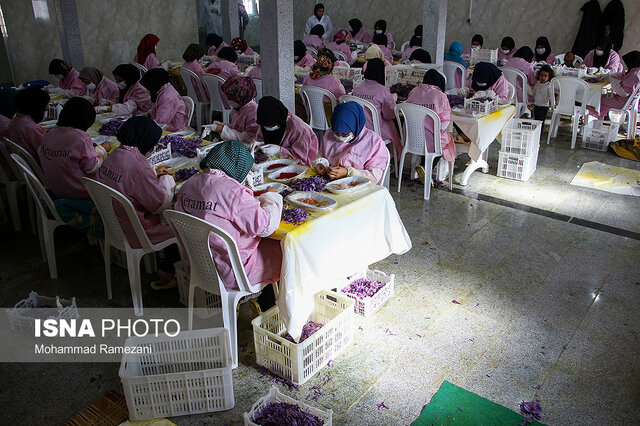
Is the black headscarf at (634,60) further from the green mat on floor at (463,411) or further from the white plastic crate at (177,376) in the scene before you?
the white plastic crate at (177,376)

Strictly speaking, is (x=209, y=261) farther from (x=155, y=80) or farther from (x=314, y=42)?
(x=314, y=42)

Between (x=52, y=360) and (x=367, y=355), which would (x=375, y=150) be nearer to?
(x=367, y=355)

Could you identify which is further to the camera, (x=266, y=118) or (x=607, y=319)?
(x=266, y=118)

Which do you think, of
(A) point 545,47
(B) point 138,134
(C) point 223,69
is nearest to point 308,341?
(B) point 138,134

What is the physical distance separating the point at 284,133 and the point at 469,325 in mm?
2039

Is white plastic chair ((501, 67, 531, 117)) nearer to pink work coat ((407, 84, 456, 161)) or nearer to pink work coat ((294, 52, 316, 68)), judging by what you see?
pink work coat ((407, 84, 456, 161))

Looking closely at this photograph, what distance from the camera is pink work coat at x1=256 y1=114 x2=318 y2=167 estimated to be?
4285 millimetres

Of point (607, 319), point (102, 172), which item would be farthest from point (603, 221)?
point (102, 172)

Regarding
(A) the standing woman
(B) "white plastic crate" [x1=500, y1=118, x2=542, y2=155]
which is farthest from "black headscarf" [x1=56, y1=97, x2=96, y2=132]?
(A) the standing woman

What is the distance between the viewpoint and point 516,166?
5988 mm

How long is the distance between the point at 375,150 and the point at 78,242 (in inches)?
105

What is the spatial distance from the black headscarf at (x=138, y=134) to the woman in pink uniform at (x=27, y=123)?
1508 millimetres

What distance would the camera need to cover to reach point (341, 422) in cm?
271

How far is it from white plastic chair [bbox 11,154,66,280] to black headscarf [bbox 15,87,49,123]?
831mm
